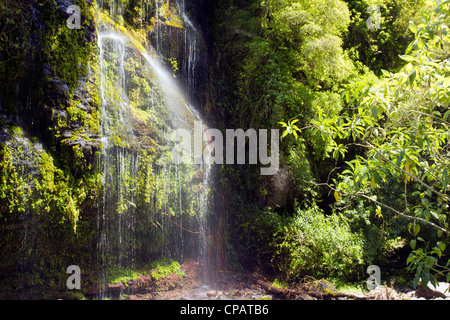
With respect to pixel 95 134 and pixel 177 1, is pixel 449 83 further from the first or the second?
pixel 177 1

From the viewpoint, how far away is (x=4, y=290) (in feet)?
18.1

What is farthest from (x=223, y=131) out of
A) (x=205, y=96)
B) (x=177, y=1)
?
(x=177, y=1)

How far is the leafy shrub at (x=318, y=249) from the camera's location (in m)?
7.84

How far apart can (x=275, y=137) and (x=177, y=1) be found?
406 cm

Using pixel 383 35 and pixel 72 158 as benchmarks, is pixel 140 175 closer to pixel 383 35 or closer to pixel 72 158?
pixel 72 158

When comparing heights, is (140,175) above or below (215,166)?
below

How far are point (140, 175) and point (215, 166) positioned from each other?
2.08 meters

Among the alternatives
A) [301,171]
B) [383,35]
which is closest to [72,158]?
[301,171]

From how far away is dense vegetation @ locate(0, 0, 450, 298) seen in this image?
220 inches

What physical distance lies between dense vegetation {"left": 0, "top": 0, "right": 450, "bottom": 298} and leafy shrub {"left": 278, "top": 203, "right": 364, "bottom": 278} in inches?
1.2

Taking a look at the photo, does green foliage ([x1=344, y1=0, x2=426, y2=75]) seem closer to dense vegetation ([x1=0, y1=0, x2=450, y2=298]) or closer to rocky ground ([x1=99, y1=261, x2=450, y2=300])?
dense vegetation ([x1=0, y1=0, x2=450, y2=298])

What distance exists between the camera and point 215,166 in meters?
8.54
